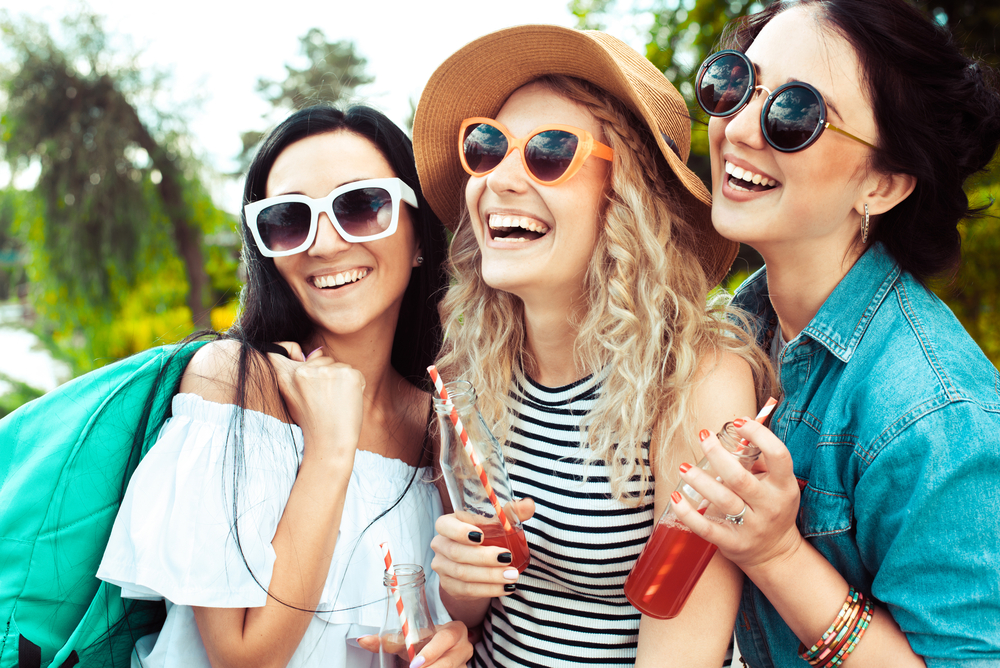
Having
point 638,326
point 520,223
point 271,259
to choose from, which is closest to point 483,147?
point 520,223

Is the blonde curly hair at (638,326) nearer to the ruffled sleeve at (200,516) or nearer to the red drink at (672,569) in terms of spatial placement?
the red drink at (672,569)

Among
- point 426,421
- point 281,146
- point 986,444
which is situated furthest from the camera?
point 426,421

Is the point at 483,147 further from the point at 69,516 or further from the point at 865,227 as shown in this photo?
the point at 69,516

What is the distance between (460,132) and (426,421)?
112 centimetres

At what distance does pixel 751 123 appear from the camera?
185 cm

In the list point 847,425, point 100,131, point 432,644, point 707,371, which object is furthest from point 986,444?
point 100,131

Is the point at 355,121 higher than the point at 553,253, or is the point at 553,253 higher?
the point at 355,121

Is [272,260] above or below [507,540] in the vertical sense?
above

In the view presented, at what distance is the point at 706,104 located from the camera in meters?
2.01

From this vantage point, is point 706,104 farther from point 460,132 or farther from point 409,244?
point 409,244

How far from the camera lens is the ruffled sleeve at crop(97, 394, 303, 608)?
69.0 inches

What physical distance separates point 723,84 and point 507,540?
1.48m

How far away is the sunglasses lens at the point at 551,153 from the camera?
73.5 inches

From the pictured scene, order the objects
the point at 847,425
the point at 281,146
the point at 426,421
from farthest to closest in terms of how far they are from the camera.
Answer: the point at 426,421
the point at 281,146
the point at 847,425
